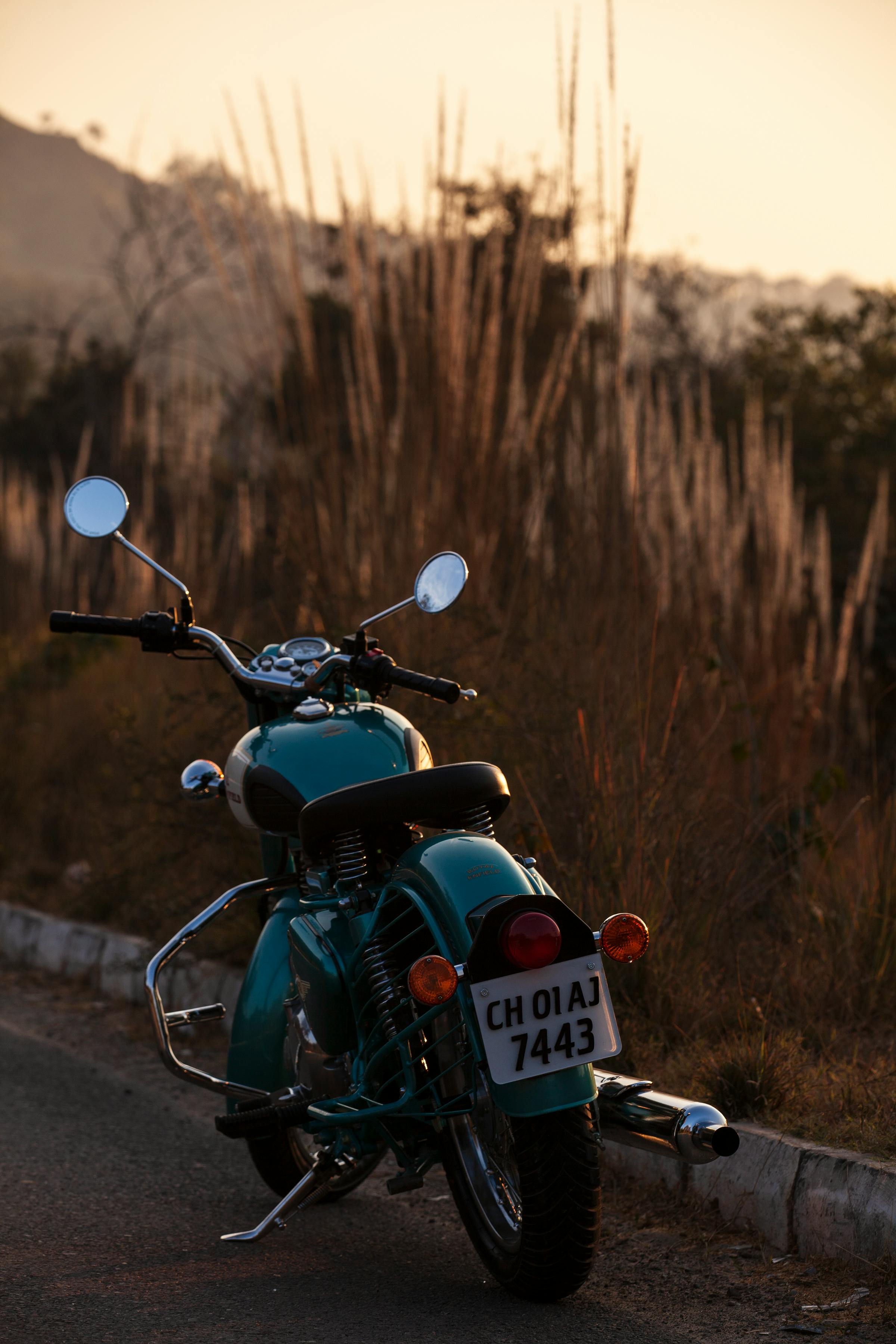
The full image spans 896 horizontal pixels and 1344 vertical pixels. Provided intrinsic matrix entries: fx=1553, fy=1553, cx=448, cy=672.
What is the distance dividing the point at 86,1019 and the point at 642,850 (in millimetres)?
2644

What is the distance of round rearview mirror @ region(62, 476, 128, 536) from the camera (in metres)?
3.80

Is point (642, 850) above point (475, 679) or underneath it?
underneath

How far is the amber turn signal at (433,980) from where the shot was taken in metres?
2.81

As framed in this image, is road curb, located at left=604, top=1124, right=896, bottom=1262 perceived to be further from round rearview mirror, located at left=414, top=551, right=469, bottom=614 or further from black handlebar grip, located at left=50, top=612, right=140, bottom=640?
black handlebar grip, located at left=50, top=612, right=140, bottom=640

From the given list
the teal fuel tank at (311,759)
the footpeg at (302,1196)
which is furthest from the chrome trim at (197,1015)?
the footpeg at (302,1196)

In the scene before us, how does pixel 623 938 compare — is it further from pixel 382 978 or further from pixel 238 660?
pixel 238 660

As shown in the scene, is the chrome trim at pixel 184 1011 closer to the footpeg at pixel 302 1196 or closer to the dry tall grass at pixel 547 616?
the footpeg at pixel 302 1196

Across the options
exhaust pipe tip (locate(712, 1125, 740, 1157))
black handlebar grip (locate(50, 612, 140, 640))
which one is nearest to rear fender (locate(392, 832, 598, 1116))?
exhaust pipe tip (locate(712, 1125, 740, 1157))

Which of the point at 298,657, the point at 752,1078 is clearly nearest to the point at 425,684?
the point at 298,657

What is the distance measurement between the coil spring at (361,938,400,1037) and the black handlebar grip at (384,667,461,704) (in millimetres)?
557

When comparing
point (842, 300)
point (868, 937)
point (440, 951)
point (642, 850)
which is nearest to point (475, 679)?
point (642, 850)

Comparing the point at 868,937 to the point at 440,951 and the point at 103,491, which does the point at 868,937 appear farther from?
the point at 103,491

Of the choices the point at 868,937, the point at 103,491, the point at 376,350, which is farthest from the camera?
the point at 376,350

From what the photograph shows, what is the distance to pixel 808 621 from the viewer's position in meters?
8.41
